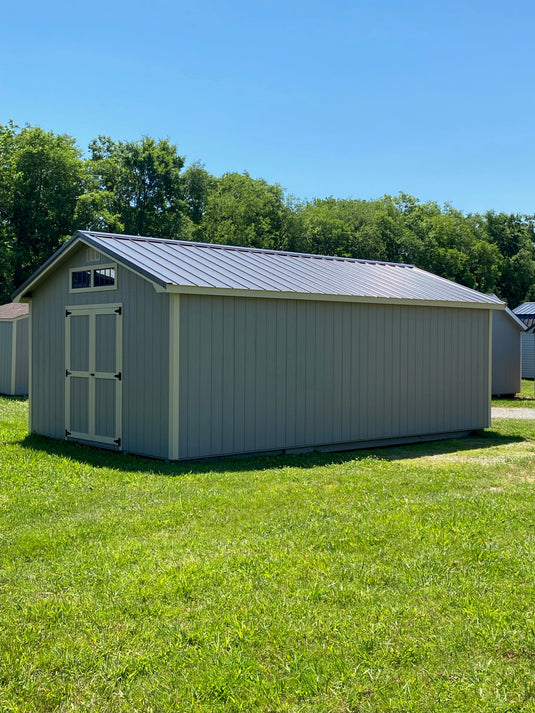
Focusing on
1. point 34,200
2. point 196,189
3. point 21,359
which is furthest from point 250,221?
point 21,359

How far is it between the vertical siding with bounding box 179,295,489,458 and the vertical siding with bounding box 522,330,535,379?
1683 centimetres

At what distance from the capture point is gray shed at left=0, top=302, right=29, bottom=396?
A: 2109cm

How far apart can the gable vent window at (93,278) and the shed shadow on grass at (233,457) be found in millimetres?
2238

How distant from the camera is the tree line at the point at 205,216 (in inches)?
1310

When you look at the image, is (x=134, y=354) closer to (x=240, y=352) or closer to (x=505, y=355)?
(x=240, y=352)

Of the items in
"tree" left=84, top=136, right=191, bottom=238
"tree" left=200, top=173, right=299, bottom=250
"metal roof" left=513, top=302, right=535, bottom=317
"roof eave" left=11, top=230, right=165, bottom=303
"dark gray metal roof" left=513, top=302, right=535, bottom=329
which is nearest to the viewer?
"roof eave" left=11, top=230, right=165, bottom=303

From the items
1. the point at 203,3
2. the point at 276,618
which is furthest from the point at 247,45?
the point at 276,618

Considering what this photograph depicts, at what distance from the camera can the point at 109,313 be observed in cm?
1060

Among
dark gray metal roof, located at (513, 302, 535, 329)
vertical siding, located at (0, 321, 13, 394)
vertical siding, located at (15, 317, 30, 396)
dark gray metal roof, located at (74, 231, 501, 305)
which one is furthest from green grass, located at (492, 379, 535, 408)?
vertical siding, located at (0, 321, 13, 394)

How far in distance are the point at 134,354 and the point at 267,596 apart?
609cm

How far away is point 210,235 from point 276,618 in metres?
41.6

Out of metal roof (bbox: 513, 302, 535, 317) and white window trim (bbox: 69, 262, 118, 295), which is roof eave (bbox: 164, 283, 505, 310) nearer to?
white window trim (bbox: 69, 262, 118, 295)

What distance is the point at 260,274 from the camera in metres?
11.0

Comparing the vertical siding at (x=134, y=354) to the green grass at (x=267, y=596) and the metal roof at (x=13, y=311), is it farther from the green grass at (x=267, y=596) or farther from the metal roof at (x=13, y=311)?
the metal roof at (x=13, y=311)
